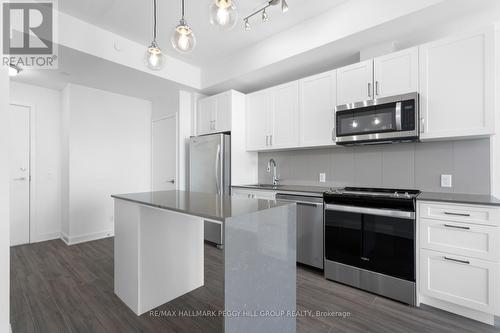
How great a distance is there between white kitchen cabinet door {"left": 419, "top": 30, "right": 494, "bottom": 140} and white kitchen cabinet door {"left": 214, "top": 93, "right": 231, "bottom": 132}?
2.41m

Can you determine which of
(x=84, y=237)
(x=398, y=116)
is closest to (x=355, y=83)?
(x=398, y=116)

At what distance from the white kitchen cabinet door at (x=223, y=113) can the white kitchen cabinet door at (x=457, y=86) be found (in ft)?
7.89

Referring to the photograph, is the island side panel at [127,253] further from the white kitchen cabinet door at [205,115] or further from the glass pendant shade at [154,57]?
the white kitchen cabinet door at [205,115]

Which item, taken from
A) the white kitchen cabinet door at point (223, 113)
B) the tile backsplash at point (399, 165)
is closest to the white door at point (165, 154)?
the white kitchen cabinet door at point (223, 113)

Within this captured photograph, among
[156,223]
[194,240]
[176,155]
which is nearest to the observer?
[156,223]

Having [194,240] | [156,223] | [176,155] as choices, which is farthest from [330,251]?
[176,155]

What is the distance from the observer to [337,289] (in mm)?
2375

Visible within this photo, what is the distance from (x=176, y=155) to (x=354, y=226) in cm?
306

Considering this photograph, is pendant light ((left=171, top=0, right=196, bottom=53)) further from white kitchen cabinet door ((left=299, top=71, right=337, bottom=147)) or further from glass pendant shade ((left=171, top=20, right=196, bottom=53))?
white kitchen cabinet door ((left=299, top=71, right=337, bottom=147))

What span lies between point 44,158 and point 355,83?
4668 millimetres

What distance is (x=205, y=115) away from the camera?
411 centimetres

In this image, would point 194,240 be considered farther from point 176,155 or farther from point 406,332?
point 176,155

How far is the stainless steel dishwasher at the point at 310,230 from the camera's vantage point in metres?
2.66

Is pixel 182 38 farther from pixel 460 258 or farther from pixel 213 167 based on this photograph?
pixel 460 258
